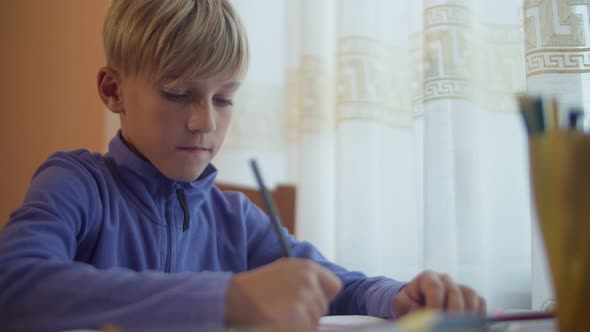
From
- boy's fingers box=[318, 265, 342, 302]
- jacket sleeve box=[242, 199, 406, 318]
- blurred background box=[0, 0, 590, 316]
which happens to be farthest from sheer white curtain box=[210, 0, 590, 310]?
boy's fingers box=[318, 265, 342, 302]

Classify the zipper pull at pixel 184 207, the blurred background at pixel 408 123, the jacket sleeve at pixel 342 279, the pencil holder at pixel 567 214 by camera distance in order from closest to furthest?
the pencil holder at pixel 567 214
the jacket sleeve at pixel 342 279
the zipper pull at pixel 184 207
the blurred background at pixel 408 123

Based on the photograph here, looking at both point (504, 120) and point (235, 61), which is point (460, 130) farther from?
point (235, 61)

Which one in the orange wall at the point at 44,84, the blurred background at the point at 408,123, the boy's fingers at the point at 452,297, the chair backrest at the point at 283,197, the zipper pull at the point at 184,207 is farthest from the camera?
the orange wall at the point at 44,84

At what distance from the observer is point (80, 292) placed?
50 cm

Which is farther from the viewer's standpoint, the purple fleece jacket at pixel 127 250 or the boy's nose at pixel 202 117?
the boy's nose at pixel 202 117

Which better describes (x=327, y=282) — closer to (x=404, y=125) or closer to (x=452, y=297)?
(x=452, y=297)

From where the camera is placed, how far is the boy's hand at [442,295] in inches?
22.8


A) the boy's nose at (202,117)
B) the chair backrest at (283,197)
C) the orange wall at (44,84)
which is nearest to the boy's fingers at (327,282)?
the boy's nose at (202,117)

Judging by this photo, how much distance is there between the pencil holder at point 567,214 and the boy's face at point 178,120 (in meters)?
0.49

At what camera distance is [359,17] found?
1159mm

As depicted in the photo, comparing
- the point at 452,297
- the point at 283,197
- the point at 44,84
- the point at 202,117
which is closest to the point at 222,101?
the point at 202,117

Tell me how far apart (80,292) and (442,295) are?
34cm

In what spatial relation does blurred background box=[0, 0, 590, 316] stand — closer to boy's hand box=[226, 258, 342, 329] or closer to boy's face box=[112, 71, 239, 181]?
boy's face box=[112, 71, 239, 181]

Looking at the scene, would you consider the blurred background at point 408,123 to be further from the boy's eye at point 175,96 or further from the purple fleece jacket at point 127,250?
the boy's eye at point 175,96
